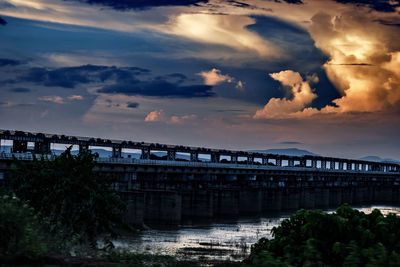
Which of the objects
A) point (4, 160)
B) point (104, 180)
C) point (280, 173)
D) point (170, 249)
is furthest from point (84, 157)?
point (280, 173)

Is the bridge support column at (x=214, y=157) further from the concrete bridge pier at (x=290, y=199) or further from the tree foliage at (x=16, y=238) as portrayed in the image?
the tree foliage at (x=16, y=238)

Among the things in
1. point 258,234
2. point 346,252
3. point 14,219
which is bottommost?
point 258,234

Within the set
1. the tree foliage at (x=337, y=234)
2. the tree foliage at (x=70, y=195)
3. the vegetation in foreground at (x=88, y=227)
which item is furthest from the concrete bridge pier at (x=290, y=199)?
the tree foliage at (x=337, y=234)

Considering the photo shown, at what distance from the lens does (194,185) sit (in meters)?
110

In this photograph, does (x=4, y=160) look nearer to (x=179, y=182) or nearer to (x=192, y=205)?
(x=192, y=205)

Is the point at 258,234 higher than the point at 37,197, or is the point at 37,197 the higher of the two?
the point at 37,197

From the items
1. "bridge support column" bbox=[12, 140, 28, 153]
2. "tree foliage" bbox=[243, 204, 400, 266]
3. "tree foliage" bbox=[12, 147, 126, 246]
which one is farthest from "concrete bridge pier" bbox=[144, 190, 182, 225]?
"tree foliage" bbox=[243, 204, 400, 266]

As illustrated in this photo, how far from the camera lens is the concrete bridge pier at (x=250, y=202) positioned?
10262 cm

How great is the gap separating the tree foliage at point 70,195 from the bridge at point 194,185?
52.5ft

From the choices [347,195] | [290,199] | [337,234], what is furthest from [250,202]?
[337,234]

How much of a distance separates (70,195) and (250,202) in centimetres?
7254

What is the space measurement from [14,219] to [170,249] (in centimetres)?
3713

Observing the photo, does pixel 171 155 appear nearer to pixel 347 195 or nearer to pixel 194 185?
pixel 194 185

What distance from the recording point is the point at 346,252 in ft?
78.2
